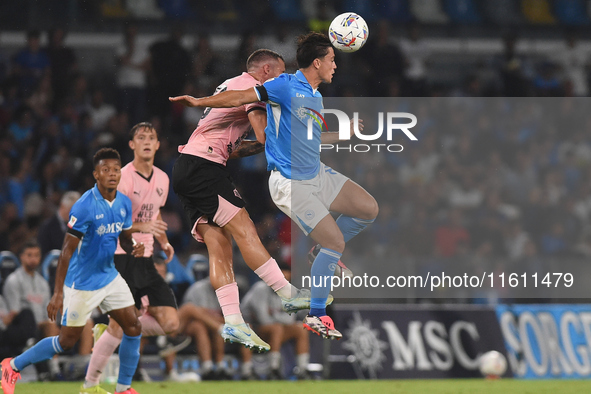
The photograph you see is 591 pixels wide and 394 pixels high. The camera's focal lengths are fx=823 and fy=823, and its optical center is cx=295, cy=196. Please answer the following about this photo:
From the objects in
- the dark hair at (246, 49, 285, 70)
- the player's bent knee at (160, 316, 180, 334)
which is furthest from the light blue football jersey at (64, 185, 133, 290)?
the dark hair at (246, 49, 285, 70)

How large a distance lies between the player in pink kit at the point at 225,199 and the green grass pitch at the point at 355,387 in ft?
8.89

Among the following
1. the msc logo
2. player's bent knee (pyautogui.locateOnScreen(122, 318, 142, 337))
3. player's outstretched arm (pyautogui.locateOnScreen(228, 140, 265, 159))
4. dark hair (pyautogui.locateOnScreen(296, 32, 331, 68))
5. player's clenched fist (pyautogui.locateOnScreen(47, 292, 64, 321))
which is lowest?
player's bent knee (pyautogui.locateOnScreen(122, 318, 142, 337))

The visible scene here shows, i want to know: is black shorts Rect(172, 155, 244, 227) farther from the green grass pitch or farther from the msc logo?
the green grass pitch

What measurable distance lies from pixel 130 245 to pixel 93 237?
0.91 meters

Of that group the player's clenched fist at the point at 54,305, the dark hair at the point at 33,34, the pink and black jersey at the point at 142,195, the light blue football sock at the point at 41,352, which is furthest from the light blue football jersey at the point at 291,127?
the dark hair at the point at 33,34

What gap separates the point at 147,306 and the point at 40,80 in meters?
6.11

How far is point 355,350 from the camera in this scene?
35.6 ft

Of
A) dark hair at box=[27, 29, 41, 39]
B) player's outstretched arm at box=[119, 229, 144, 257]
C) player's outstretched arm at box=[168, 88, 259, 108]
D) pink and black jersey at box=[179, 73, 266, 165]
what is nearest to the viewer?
player's outstretched arm at box=[168, 88, 259, 108]

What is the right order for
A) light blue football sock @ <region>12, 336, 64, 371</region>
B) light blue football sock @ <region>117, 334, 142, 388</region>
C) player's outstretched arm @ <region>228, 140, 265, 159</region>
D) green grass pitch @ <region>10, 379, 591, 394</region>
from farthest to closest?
1. green grass pitch @ <region>10, 379, 591, 394</region>
2. light blue football sock @ <region>117, 334, 142, 388</region>
3. light blue football sock @ <region>12, 336, 64, 371</region>
4. player's outstretched arm @ <region>228, 140, 265, 159</region>

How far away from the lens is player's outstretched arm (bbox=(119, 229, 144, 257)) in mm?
8117

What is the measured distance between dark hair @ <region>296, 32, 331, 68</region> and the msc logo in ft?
7.82

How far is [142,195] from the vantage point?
335 inches

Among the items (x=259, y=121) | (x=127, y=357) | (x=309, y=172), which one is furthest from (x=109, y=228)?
(x=309, y=172)

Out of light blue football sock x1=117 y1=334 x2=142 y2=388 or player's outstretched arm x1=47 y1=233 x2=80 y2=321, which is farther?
light blue football sock x1=117 y1=334 x2=142 y2=388
